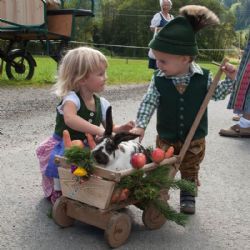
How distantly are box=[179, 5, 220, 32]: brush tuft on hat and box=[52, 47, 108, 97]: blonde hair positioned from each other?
25.4 inches

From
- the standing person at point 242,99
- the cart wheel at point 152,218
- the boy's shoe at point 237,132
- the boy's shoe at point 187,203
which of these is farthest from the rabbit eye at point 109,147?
the boy's shoe at point 237,132

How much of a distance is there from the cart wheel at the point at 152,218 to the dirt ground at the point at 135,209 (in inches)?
1.8

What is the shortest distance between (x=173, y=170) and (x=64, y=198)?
704 millimetres

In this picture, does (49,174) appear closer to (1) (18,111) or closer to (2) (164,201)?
(2) (164,201)

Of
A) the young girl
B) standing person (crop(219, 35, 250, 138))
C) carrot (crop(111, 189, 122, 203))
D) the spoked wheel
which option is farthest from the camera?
the spoked wheel

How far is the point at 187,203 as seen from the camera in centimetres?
370

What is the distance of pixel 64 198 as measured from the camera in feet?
10.8

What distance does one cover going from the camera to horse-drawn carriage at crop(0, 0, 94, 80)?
34.1ft

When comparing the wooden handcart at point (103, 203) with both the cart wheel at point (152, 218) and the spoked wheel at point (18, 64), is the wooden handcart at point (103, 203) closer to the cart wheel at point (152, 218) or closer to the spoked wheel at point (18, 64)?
the cart wheel at point (152, 218)

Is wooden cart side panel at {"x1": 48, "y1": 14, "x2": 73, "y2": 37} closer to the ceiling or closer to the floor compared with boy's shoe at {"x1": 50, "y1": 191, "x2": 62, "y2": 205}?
closer to the ceiling

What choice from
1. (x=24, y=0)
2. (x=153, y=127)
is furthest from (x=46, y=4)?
(x=153, y=127)

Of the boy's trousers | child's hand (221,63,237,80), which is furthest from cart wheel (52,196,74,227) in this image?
child's hand (221,63,237,80)

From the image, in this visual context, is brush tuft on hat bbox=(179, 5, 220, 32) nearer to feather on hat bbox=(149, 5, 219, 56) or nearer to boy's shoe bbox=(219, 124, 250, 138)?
feather on hat bbox=(149, 5, 219, 56)

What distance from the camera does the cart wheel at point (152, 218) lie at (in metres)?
3.29
